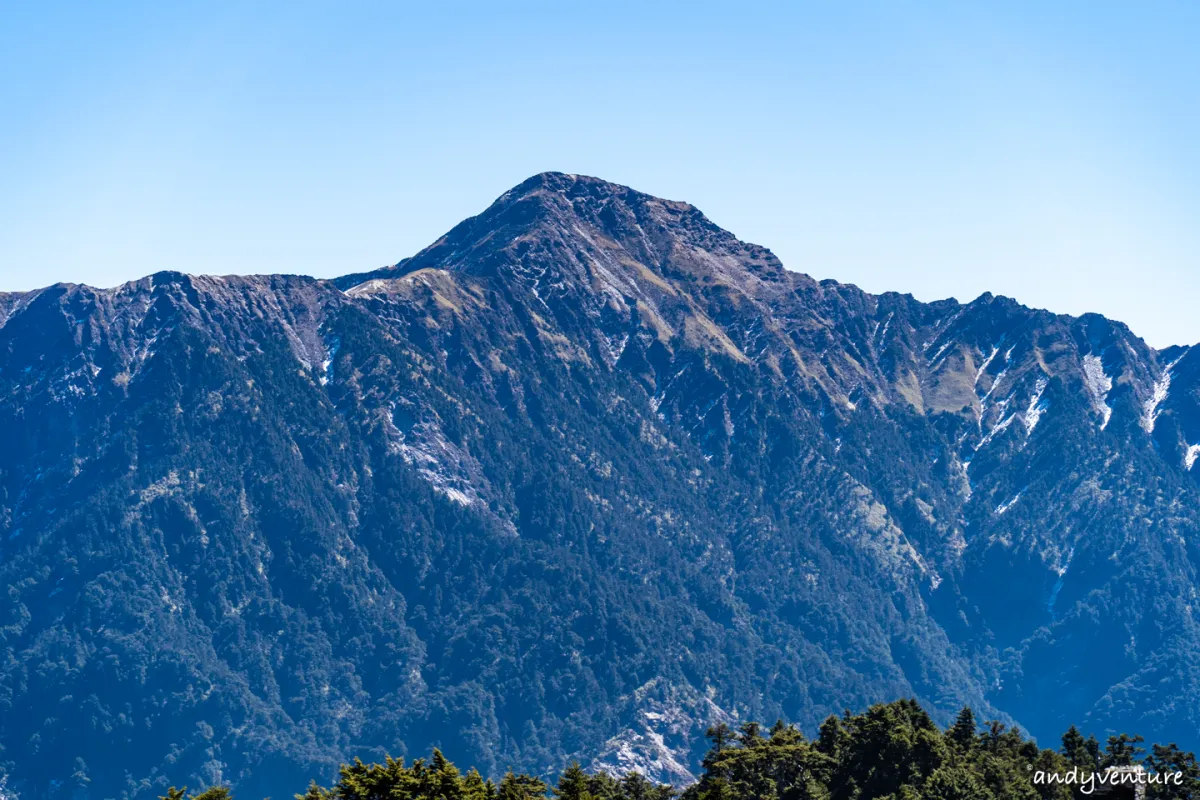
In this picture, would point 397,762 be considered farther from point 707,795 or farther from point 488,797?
point 707,795

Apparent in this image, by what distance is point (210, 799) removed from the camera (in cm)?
17350

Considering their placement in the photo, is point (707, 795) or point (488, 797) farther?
point (707, 795)

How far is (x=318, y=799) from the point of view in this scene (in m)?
175

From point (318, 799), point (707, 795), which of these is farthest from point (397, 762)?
point (707, 795)

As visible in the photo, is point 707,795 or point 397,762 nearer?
point 397,762

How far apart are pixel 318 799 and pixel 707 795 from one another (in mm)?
45456

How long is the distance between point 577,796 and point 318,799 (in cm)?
2762

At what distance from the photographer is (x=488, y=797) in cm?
18125

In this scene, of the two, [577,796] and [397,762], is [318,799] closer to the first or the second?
[397,762]

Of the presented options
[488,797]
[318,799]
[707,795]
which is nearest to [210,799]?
[318,799]

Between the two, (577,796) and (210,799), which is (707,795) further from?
(210,799)

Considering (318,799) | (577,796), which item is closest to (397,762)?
(318,799)

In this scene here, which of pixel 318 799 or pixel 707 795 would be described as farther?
pixel 707 795

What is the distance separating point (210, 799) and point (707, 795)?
55346mm
